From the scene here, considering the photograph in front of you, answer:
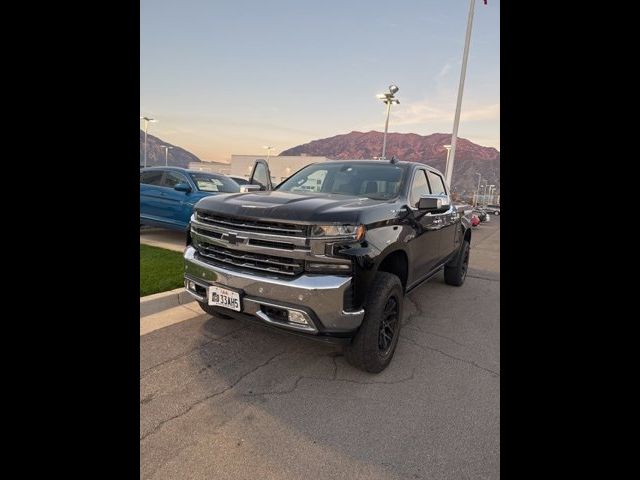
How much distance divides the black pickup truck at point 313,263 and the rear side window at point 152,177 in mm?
5406

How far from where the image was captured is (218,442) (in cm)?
226

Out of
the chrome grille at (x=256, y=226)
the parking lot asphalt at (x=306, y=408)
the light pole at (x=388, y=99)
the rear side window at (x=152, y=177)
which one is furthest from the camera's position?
the light pole at (x=388, y=99)

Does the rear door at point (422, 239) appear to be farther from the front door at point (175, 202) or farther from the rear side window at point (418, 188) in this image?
the front door at point (175, 202)

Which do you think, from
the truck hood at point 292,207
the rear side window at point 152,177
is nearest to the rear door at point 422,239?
the truck hood at point 292,207

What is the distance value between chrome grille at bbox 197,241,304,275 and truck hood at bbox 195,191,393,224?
0.29 m

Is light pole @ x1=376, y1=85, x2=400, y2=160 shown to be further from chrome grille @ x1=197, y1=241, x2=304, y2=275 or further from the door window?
chrome grille @ x1=197, y1=241, x2=304, y2=275

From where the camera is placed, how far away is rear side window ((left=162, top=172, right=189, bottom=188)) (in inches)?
319

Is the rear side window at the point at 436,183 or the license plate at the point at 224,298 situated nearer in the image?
the license plate at the point at 224,298

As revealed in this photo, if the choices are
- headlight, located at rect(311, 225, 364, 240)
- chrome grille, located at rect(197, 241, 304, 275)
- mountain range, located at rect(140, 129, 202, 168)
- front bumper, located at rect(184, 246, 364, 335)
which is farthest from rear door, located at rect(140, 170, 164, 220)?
mountain range, located at rect(140, 129, 202, 168)

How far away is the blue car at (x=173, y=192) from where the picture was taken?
305 inches

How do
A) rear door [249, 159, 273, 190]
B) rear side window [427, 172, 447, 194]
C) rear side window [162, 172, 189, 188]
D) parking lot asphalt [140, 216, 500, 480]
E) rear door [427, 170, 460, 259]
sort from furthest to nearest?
1. rear side window [162, 172, 189, 188]
2. rear door [249, 159, 273, 190]
3. rear side window [427, 172, 447, 194]
4. rear door [427, 170, 460, 259]
5. parking lot asphalt [140, 216, 500, 480]

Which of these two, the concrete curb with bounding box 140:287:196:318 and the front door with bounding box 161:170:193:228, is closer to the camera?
the concrete curb with bounding box 140:287:196:318
